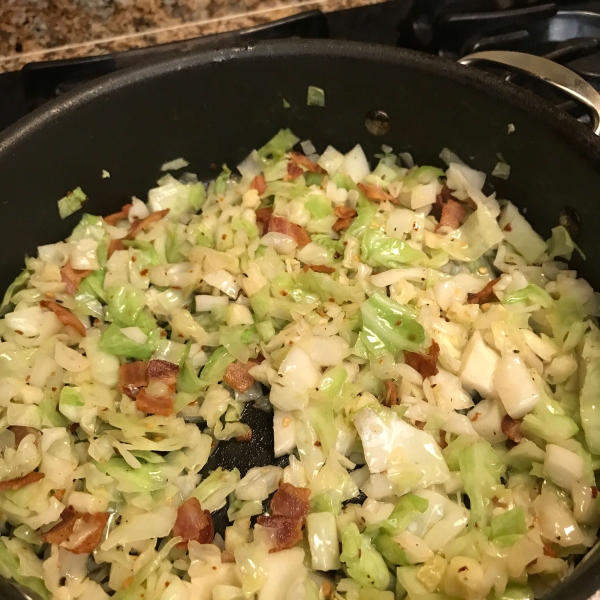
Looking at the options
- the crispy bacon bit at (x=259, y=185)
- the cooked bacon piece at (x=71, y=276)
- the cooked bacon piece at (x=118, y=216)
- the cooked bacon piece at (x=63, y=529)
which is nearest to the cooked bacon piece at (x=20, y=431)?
the cooked bacon piece at (x=63, y=529)

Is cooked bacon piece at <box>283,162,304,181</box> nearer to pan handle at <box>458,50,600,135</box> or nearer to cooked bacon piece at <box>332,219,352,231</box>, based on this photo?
cooked bacon piece at <box>332,219,352,231</box>

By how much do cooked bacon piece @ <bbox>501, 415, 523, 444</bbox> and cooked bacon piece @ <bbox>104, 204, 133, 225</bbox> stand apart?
116 centimetres

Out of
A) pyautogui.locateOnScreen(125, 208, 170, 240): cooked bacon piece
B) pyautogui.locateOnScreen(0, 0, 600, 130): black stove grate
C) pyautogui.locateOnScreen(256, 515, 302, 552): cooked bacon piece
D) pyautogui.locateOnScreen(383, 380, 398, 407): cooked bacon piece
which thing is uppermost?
pyautogui.locateOnScreen(0, 0, 600, 130): black stove grate

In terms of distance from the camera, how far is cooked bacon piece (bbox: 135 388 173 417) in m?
1.42

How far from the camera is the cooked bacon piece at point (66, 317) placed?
1.52m

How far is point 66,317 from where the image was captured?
1.52 meters

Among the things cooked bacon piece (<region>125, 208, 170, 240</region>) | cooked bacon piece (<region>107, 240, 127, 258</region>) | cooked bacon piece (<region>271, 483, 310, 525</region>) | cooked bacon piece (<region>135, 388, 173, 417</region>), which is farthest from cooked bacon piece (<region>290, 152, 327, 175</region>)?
cooked bacon piece (<region>271, 483, 310, 525</region>)

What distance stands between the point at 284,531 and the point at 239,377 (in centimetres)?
38

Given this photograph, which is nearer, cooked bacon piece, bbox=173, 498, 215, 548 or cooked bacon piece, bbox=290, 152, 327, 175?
cooked bacon piece, bbox=173, 498, 215, 548

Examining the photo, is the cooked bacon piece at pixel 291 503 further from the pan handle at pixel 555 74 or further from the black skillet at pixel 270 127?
the pan handle at pixel 555 74

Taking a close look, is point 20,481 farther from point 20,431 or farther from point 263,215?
point 263,215

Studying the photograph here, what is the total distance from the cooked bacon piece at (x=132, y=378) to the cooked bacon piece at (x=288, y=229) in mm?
512

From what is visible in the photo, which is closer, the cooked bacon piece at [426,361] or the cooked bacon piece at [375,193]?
the cooked bacon piece at [426,361]

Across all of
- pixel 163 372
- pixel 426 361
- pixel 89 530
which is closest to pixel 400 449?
pixel 426 361
